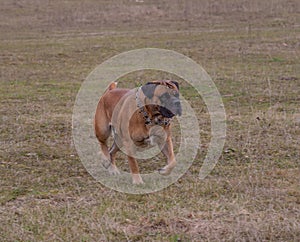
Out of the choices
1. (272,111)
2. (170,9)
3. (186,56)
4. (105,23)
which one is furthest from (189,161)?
(170,9)

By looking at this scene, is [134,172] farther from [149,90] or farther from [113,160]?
[149,90]

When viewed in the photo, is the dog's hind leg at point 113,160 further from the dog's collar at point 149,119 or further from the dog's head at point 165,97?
the dog's head at point 165,97

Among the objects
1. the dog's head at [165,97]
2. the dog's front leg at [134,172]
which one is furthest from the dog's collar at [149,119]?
the dog's front leg at [134,172]

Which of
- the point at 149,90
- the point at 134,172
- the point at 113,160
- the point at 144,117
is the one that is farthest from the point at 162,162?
the point at 149,90

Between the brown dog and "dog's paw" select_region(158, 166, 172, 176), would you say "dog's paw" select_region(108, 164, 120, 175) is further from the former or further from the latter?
"dog's paw" select_region(158, 166, 172, 176)

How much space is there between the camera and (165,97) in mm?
6277

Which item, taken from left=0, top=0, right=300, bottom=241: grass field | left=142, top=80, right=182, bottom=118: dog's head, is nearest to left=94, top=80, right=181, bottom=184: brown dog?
left=142, top=80, right=182, bottom=118: dog's head

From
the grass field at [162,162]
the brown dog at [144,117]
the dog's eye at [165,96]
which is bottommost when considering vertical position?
the grass field at [162,162]

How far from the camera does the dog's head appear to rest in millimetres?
6207

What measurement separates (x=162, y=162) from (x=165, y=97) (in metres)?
1.52

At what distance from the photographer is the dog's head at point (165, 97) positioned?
621cm

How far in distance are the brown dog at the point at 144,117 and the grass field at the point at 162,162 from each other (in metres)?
0.43

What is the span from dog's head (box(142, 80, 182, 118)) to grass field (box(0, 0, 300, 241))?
32.0 inches

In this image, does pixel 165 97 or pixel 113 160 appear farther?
pixel 113 160
